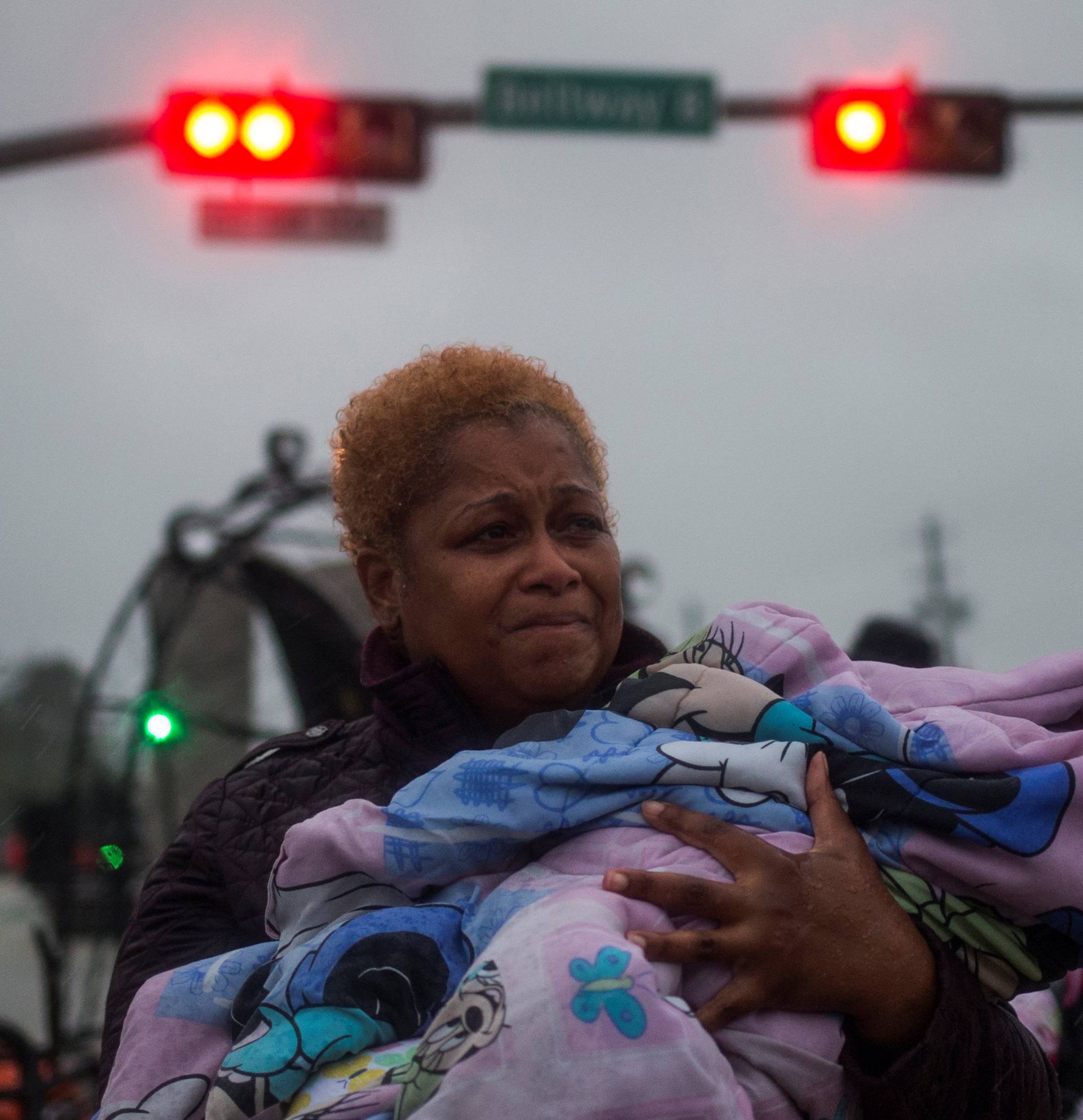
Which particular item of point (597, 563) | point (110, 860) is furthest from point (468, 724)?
point (110, 860)

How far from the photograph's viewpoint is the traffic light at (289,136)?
235 inches

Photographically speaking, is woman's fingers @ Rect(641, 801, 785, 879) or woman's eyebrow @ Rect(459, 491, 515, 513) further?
woman's eyebrow @ Rect(459, 491, 515, 513)

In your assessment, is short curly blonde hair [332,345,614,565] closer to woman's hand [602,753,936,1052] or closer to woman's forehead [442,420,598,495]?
woman's forehead [442,420,598,495]

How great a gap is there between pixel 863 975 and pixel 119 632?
5.03 m

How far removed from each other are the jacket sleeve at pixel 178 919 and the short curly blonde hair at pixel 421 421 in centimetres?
52

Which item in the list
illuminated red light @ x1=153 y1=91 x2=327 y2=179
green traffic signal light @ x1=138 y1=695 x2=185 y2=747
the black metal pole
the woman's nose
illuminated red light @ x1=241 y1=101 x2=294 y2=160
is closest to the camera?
the woman's nose

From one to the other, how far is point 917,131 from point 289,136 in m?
3.18

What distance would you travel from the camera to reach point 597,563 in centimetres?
198

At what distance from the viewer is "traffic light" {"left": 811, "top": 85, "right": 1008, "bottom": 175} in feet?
21.5

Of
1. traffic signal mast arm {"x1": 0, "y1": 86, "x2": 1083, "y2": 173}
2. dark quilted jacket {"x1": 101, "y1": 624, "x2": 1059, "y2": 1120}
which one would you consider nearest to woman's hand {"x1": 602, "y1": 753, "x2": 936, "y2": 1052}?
dark quilted jacket {"x1": 101, "y1": 624, "x2": 1059, "y2": 1120}

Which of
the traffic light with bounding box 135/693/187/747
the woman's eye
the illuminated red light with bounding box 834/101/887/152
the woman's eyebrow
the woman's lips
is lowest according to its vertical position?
the traffic light with bounding box 135/693/187/747

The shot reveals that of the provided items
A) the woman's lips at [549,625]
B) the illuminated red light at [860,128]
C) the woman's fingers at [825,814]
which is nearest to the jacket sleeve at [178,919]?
the woman's lips at [549,625]

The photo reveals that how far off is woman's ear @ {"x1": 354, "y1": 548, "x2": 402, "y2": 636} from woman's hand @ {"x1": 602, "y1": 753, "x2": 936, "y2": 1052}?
80 centimetres

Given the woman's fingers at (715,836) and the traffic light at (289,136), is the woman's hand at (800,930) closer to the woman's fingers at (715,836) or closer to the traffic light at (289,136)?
the woman's fingers at (715,836)
